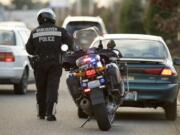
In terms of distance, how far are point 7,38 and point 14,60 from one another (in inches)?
37.9

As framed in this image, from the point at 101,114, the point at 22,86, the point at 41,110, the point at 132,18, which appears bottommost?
the point at 22,86

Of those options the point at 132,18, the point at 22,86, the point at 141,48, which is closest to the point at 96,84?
the point at 141,48

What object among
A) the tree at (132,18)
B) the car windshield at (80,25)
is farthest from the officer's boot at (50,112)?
the tree at (132,18)

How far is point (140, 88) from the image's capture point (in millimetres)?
14109

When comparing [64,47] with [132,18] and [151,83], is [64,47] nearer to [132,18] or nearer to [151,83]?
[151,83]

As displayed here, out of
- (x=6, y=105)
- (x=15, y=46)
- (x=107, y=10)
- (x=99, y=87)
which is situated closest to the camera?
(x=99, y=87)

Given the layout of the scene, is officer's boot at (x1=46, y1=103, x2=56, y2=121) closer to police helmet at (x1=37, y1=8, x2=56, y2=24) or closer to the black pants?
the black pants

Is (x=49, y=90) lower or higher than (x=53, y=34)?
lower

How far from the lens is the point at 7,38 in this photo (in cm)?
2019

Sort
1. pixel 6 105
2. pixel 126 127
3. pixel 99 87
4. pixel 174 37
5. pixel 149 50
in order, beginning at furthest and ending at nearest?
pixel 174 37
pixel 6 105
pixel 149 50
pixel 126 127
pixel 99 87

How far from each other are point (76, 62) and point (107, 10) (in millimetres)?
71370

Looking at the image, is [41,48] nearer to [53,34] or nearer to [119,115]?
[53,34]

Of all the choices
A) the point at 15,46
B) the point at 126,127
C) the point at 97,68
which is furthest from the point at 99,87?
the point at 15,46

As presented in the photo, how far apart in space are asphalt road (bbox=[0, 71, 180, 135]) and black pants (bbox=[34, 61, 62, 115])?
354 millimetres
